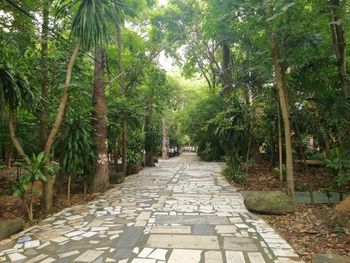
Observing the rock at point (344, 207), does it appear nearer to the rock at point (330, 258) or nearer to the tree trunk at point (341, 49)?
the rock at point (330, 258)

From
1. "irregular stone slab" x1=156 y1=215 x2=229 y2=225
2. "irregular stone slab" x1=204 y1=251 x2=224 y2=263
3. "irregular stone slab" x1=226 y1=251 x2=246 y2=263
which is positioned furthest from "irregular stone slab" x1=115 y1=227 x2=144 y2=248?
"irregular stone slab" x1=226 y1=251 x2=246 y2=263

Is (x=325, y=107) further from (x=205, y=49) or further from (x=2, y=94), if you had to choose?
(x=205, y=49)

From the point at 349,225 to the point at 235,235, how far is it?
5.48 ft

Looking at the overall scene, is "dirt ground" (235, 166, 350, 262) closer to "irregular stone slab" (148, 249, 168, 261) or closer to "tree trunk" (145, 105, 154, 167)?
"irregular stone slab" (148, 249, 168, 261)

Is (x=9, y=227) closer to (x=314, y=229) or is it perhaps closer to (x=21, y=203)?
(x=21, y=203)

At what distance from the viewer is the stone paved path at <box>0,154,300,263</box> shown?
358 cm

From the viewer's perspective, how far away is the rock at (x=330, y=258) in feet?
10.8

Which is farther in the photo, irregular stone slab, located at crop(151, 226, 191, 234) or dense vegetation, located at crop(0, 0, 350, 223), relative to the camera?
dense vegetation, located at crop(0, 0, 350, 223)

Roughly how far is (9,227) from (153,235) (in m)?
2.15

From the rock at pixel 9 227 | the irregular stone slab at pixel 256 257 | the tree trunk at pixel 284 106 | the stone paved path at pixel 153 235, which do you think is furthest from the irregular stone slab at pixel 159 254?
the tree trunk at pixel 284 106

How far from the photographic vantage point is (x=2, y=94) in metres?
4.61

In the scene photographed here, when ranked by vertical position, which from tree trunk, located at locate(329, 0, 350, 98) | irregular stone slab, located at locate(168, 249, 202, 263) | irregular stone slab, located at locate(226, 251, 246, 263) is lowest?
irregular stone slab, located at locate(226, 251, 246, 263)

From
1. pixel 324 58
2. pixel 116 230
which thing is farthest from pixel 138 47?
pixel 116 230

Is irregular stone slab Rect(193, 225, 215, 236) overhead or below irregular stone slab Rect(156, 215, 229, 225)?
below
